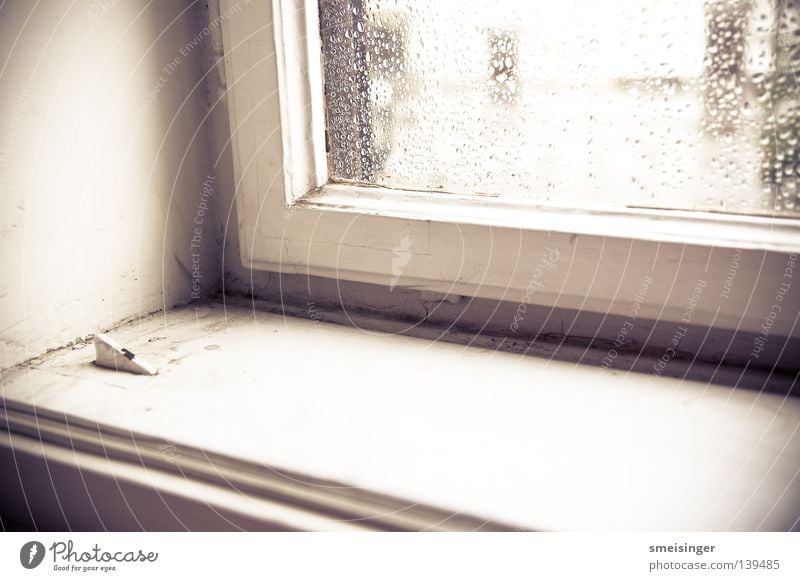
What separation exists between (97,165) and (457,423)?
34 cm

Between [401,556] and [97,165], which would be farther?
[97,165]

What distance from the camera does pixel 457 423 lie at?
46cm

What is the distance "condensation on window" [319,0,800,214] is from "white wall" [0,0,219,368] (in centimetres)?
13

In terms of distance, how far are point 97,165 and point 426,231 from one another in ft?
0.85

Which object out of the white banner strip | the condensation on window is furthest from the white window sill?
the condensation on window

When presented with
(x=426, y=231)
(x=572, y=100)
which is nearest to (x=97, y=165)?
(x=426, y=231)

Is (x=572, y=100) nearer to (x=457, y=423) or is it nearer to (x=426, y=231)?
(x=426, y=231)

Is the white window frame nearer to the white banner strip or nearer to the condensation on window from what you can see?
the condensation on window

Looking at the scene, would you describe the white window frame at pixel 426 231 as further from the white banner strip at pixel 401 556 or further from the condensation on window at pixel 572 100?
the white banner strip at pixel 401 556

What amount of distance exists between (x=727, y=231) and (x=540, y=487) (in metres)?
0.21

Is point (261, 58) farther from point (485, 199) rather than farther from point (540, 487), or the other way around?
point (540, 487)

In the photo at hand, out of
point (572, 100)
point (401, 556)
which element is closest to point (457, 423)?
point (401, 556)

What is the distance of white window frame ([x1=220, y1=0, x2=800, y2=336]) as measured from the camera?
0.48m

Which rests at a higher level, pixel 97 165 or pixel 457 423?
pixel 97 165
